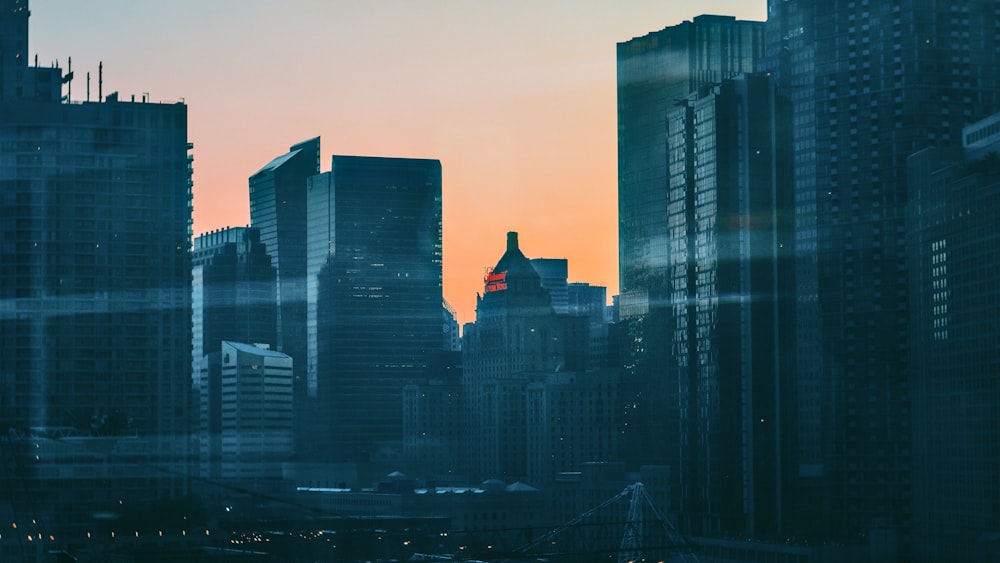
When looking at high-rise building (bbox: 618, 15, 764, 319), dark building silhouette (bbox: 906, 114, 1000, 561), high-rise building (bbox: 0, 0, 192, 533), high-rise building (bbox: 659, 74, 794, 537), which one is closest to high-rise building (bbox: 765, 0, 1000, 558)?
high-rise building (bbox: 659, 74, 794, 537)

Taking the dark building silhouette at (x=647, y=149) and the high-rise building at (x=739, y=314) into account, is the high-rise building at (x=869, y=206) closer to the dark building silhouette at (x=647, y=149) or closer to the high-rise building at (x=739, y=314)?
the high-rise building at (x=739, y=314)

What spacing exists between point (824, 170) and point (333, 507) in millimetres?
63659

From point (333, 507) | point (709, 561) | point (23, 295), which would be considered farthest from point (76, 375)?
point (333, 507)

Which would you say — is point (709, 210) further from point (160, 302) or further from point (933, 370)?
point (160, 302)

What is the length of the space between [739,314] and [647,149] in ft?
141

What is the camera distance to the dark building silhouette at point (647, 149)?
602 ft

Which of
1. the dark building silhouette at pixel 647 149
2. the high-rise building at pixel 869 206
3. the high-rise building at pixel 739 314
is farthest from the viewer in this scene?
the dark building silhouette at pixel 647 149

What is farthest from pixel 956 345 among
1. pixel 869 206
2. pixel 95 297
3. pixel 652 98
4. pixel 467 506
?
pixel 652 98

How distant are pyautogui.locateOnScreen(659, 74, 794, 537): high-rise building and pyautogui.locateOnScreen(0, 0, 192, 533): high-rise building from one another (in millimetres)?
43212

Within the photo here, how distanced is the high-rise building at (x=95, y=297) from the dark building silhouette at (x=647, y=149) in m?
53.1

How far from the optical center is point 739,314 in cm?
15462

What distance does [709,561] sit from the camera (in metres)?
143

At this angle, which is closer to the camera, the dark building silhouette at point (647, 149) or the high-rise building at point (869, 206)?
the high-rise building at point (869, 206)

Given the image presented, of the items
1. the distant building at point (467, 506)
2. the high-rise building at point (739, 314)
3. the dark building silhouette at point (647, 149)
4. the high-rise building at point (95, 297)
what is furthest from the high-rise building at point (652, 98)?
the high-rise building at point (95, 297)
